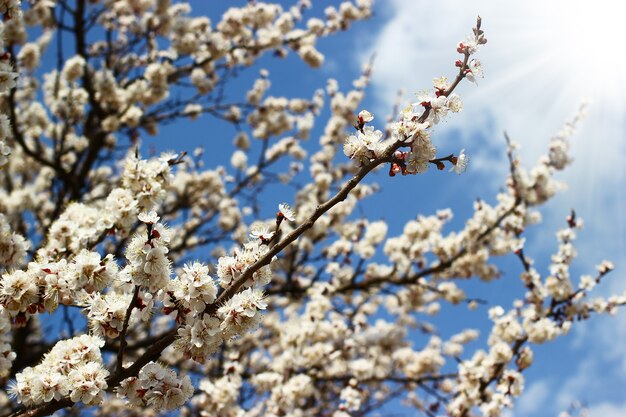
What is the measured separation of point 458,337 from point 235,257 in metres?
10.9

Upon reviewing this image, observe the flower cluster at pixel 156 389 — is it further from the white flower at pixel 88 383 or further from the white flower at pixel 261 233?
the white flower at pixel 261 233

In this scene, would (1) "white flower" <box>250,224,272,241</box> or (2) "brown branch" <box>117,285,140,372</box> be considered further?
(1) "white flower" <box>250,224,272,241</box>

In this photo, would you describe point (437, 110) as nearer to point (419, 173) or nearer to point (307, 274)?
point (419, 173)

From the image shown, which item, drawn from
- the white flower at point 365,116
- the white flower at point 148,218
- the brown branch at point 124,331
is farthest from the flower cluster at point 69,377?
the white flower at point 365,116

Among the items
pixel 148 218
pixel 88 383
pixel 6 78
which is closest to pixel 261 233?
pixel 148 218

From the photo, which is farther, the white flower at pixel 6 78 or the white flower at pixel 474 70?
the white flower at pixel 6 78

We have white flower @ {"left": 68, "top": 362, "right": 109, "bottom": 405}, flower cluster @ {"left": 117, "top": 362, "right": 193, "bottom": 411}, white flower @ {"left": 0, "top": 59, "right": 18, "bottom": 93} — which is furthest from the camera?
white flower @ {"left": 0, "top": 59, "right": 18, "bottom": 93}

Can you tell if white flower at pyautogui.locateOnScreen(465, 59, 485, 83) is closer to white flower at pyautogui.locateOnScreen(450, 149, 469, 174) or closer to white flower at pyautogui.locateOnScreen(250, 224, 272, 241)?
white flower at pyautogui.locateOnScreen(450, 149, 469, 174)

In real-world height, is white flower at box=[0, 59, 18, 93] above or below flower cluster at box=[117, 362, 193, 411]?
above

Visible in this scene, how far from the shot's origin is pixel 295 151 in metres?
11.1

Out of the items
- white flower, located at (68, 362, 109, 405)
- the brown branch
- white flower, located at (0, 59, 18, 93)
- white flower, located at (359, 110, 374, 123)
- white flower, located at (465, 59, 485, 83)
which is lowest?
white flower, located at (68, 362, 109, 405)

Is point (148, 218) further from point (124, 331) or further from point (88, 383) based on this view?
point (88, 383)

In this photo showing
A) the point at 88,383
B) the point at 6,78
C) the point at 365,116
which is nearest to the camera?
the point at 88,383

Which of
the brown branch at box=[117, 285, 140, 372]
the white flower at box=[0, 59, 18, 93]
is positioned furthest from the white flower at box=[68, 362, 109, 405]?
the white flower at box=[0, 59, 18, 93]
